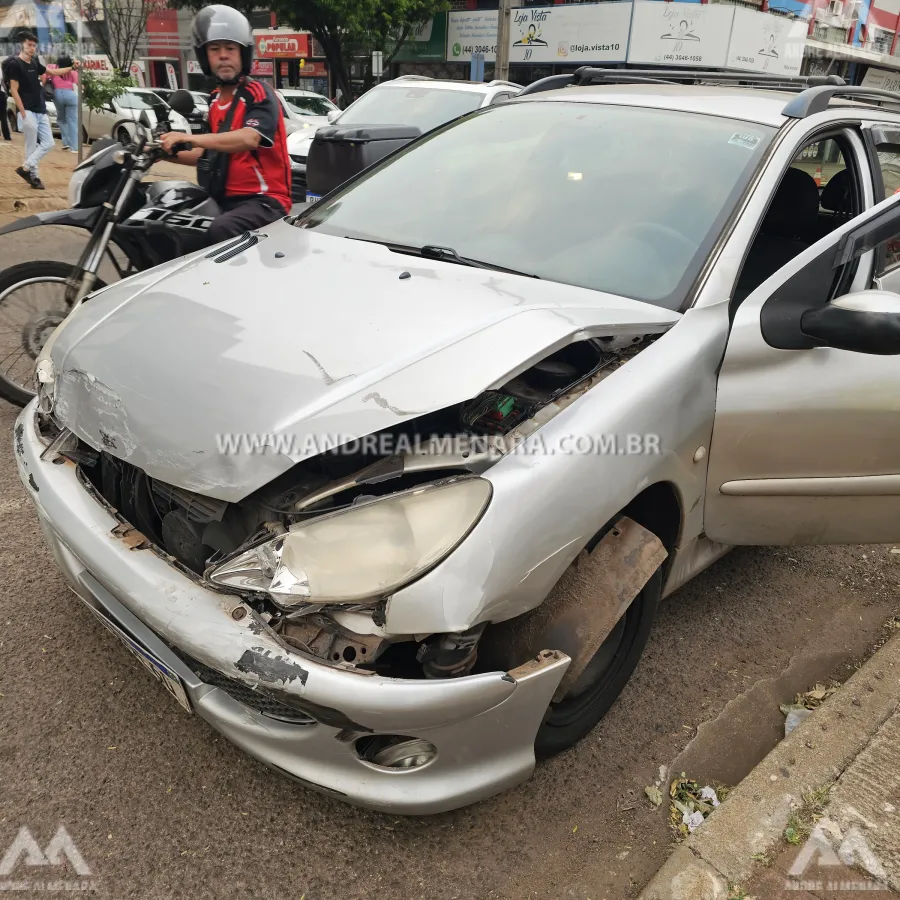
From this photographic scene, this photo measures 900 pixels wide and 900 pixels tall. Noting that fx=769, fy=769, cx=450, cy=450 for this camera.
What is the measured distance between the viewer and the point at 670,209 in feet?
8.00

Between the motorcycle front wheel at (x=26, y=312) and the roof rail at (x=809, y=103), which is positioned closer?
the roof rail at (x=809, y=103)

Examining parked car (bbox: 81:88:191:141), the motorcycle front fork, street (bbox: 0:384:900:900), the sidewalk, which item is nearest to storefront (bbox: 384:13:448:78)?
parked car (bbox: 81:88:191:141)

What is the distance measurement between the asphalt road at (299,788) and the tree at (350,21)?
21.7m

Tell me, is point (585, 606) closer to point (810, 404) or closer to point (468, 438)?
point (468, 438)

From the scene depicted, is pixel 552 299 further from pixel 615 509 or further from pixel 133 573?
pixel 133 573

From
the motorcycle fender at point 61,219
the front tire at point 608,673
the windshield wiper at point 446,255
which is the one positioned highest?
the windshield wiper at point 446,255

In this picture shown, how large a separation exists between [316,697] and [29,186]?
34.5 ft

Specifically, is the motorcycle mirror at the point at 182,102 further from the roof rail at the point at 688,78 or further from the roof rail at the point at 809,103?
the roof rail at the point at 809,103

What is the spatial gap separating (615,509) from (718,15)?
25.2 metres

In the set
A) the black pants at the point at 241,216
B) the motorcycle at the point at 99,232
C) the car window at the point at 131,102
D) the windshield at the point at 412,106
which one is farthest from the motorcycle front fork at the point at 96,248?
the car window at the point at 131,102

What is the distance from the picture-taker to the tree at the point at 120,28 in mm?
26641

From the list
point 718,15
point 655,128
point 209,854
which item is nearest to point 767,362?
point 655,128

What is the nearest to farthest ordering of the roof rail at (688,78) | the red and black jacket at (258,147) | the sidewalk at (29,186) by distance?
the roof rail at (688,78) → the red and black jacket at (258,147) → the sidewalk at (29,186)

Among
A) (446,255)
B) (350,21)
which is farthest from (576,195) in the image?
(350,21)
